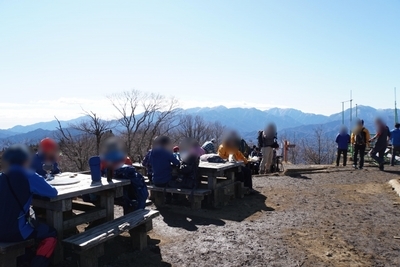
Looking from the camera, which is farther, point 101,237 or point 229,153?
point 229,153

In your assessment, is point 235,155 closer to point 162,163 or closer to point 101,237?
point 162,163

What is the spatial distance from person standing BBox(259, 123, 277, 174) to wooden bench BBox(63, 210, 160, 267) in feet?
24.0

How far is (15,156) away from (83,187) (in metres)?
1.06

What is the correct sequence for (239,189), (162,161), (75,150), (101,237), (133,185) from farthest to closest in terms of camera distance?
(75,150), (239,189), (162,161), (133,185), (101,237)

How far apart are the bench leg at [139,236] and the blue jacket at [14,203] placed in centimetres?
143

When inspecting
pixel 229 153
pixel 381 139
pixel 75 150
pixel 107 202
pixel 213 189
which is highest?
pixel 381 139

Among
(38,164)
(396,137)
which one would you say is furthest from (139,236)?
(396,137)

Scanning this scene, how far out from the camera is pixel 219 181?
7586 millimetres

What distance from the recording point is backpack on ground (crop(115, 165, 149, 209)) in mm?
4977

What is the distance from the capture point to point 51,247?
11.4 feet

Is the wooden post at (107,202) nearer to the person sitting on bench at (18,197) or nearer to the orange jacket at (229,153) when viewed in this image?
the person sitting on bench at (18,197)

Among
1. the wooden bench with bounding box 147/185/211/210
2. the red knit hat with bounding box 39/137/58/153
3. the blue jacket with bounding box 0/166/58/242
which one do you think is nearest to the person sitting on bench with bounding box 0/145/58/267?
the blue jacket with bounding box 0/166/58/242

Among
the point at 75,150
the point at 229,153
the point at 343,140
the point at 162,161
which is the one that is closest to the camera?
the point at 162,161

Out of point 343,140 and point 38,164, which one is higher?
point 38,164
